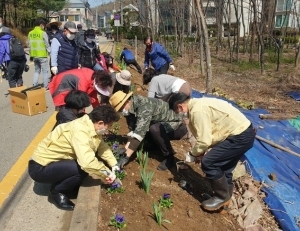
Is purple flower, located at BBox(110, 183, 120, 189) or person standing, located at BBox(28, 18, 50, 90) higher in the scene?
person standing, located at BBox(28, 18, 50, 90)

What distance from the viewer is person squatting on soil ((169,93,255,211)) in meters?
2.98

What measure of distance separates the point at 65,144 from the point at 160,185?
1148 millimetres

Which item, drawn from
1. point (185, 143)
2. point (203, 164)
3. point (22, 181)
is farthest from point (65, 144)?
point (185, 143)

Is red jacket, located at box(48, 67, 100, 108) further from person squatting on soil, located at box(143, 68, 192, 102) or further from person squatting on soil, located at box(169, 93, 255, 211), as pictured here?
person squatting on soil, located at box(169, 93, 255, 211)

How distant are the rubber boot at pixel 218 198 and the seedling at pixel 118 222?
3.19 ft

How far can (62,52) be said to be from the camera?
21.1 ft

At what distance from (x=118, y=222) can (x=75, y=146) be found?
2.23 feet

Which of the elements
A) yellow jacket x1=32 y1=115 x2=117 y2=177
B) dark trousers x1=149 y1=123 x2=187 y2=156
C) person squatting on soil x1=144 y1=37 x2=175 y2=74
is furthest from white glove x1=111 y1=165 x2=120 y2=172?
person squatting on soil x1=144 y1=37 x2=175 y2=74

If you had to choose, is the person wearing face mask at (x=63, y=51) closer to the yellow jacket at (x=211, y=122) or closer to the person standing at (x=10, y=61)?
the person standing at (x=10, y=61)

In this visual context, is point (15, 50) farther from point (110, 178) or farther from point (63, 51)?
point (110, 178)

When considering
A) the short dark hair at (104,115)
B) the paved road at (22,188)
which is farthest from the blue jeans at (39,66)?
the short dark hair at (104,115)

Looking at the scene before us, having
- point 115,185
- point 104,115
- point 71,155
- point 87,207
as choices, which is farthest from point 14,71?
point 87,207

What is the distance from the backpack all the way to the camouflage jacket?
419cm

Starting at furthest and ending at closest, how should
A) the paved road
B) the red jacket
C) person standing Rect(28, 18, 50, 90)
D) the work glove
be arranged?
person standing Rect(28, 18, 50, 90) → the red jacket → the work glove → the paved road
